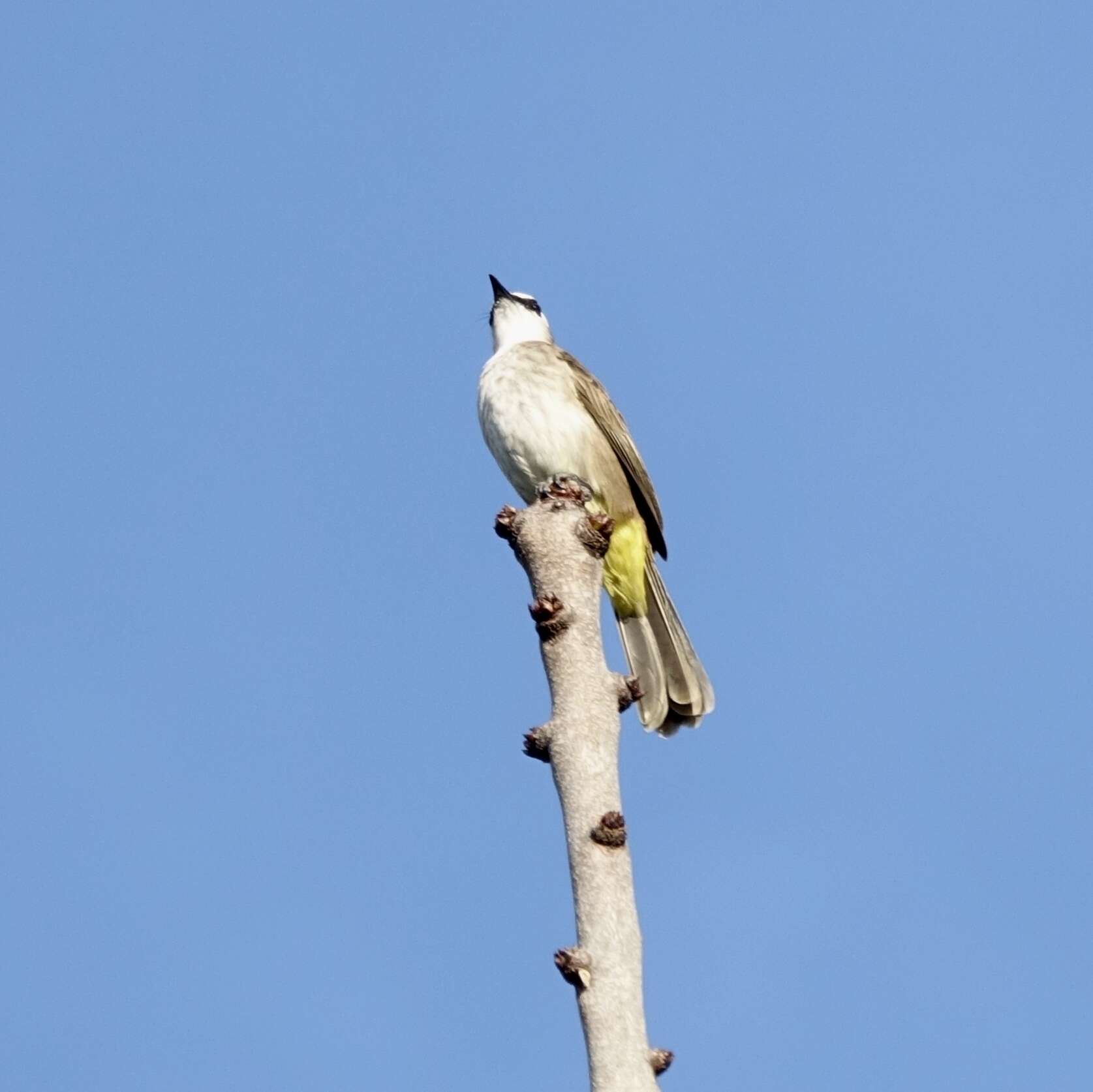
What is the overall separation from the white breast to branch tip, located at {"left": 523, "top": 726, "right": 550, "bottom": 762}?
203 inches

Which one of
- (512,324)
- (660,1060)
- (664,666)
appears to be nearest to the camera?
(660,1060)

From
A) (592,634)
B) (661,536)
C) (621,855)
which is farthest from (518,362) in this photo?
(621,855)

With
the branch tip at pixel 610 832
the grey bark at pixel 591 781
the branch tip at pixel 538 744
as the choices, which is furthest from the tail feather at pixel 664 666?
the branch tip at pixel 610 832

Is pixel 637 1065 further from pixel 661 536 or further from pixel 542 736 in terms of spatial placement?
pixel 661 536

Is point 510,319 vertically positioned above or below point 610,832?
above

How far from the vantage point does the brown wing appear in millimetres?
9344

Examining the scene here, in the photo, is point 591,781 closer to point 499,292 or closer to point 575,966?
point 575,966

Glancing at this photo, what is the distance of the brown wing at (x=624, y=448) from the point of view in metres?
9.34

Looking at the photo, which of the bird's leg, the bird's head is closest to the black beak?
the bird's head

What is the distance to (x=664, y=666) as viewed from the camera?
324 inches

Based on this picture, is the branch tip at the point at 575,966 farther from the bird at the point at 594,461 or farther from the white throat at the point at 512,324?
the white throat at the point at 512,324

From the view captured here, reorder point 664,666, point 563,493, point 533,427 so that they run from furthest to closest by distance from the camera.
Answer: point 533,427 < point 664,666 < point 563,493

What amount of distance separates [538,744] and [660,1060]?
0.92 metres

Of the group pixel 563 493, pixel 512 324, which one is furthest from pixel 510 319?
pixel 563 493
